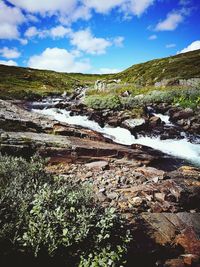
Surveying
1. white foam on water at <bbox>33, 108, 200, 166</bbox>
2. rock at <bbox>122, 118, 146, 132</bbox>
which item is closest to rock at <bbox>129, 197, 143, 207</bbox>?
white foam on water at <bbox>33, 108, 200, 166</bbox>

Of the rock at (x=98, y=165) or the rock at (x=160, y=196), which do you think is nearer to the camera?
the rock at (x=160, y=196)

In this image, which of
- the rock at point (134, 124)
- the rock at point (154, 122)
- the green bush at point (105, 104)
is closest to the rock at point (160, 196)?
the rock at point (134, 124)

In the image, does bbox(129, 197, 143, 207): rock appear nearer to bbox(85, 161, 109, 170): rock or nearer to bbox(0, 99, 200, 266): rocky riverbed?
bbox(0, 99, 200, 266): rocky riverbed

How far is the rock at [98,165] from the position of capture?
11936mm

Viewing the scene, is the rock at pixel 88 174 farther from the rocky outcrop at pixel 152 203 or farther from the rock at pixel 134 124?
the rock at pixel 134 124

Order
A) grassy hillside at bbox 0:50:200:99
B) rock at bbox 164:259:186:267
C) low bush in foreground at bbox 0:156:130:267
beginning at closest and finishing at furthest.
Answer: low bush in foreground at bbox 0:156:130:267 < rock at bbox 164:259:186:267 < grassy hillside at bbox 0:50:200:99

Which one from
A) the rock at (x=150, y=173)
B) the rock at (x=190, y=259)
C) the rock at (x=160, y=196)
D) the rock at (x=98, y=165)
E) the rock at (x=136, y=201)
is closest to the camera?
the rock at (x=190, y=259)

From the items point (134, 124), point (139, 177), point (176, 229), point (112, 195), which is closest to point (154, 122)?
point (134, 124)

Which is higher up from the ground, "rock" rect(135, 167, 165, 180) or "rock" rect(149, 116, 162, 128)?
"rock" rect(149, 116, 162, 128)

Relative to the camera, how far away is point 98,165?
12203 millimetres

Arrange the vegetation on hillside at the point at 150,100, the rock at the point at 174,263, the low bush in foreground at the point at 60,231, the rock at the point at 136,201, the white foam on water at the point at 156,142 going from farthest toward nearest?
1. the vegetation on hillside at the point at 150,100
2. the white foam on water at the point at 156,142
3. the rock at the point at 136,201
4. the rock at the point at 174,263
5. the low bush in foreground at the point at 60,231

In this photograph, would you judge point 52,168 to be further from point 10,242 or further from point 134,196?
point 10,242

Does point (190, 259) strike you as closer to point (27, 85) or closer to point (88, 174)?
point (88, 174)

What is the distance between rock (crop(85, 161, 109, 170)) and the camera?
11.9 metres
